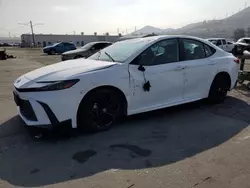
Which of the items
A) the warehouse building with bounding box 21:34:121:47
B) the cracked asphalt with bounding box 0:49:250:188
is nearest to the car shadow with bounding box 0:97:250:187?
the cracked asphalt with bounding box 0:49:250:188

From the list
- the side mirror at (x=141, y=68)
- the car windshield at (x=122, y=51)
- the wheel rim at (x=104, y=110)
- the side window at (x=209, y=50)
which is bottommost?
the wheel rim at (x=104, y=110)

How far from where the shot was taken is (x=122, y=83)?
14.5 feet

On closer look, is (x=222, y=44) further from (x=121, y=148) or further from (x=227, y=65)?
(x=121, y=148)

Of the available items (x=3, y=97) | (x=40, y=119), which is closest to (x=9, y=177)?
(x=40, y=119)

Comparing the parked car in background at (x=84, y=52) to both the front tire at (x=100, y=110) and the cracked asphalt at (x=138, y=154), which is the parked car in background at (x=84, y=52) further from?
the front tire at (x=100, y=110)

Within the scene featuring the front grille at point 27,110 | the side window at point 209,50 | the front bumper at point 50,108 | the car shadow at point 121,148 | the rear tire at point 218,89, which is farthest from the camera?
the rear tire at point 218,89

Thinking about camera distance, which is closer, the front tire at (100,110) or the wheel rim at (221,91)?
the front tire at (100,110)

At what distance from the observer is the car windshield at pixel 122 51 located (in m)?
4.78

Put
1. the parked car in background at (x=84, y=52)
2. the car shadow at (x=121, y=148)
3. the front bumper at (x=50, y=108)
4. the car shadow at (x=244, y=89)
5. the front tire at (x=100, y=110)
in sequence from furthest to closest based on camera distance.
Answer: the parked car in background at (x=84, y=52) → the car shadow at (x=244, y=89) → the front tire at (x=100, y=110) → the front bumper at (x=50, y=108) → the car shadow at (x=121, y=148)

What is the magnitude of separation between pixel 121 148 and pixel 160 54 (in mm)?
1970

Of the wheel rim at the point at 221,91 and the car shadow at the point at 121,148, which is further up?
the wheel rim at the point at 221,91

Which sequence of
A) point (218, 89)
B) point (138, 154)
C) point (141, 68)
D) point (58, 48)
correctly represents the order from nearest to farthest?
point (138, 154), point (141, 68), point (218, 89), point (58, 48)

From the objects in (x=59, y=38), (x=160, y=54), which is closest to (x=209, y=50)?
(x=160, y=54)

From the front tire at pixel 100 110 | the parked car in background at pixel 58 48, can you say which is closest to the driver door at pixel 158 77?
the front tire at pixel 100 110
